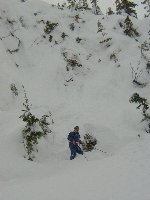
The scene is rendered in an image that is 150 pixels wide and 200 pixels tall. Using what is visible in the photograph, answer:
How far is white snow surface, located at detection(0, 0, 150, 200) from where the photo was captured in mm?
9773

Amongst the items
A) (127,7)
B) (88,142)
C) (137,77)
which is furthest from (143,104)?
(127,7)

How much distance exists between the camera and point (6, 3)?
28047 millimetres

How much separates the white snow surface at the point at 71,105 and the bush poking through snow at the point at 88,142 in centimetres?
30

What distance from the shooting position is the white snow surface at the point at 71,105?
9773mm

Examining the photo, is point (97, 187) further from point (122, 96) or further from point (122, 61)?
point (122, 61)

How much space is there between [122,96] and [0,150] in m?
9.66

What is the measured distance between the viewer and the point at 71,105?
18.6 metres

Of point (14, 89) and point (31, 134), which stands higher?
point (14, 89)

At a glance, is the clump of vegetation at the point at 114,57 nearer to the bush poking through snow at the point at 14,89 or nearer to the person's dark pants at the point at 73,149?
the bush poking through snow at the point at 14,89

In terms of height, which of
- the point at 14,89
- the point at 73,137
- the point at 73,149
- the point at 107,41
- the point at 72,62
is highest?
the point at 107,41

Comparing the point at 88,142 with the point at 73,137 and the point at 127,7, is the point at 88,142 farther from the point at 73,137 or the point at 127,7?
the point at 127,7

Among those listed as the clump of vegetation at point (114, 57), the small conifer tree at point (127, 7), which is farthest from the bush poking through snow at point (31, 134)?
the small conifer tree at point (127, 7)

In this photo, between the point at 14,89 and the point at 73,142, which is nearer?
the point at 73,142

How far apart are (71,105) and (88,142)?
4378 millimetres
